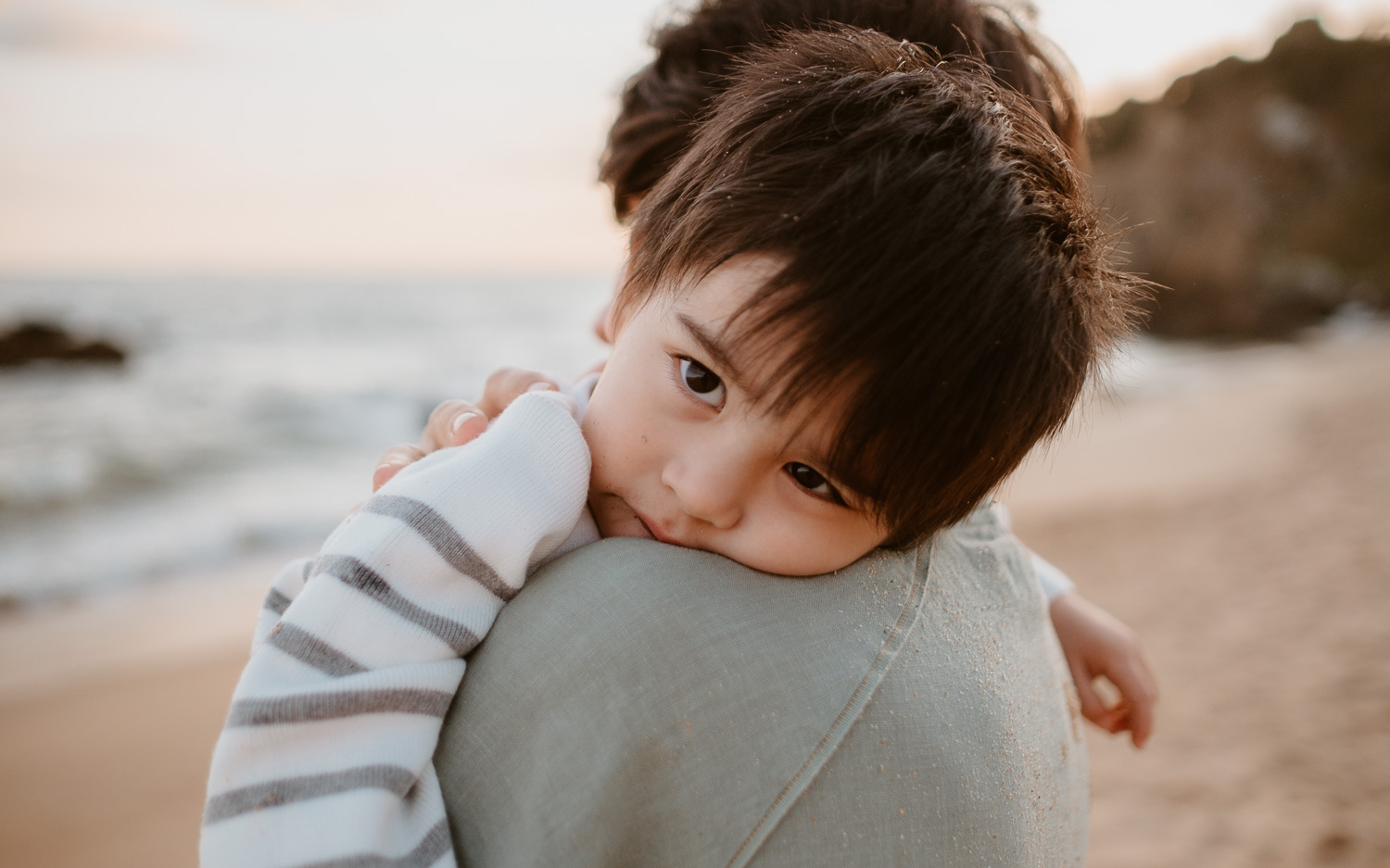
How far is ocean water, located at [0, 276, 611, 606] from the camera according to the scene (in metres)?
5.89

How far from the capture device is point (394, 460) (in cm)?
105

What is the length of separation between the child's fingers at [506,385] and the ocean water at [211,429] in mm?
315

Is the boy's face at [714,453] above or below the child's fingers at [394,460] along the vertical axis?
above

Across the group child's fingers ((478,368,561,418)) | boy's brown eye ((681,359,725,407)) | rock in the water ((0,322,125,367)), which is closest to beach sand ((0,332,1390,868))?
boy's brown eye ((681,359,725,407))

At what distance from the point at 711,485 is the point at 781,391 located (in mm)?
123

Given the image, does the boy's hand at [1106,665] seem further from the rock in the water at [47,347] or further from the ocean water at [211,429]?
the rock in the water at [47,347]

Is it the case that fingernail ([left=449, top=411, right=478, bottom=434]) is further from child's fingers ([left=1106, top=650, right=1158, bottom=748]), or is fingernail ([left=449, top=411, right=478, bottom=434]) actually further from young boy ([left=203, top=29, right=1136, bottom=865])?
child's fingers ([left=1106, top=650, right=1158, bottom=748])

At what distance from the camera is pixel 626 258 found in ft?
3.76

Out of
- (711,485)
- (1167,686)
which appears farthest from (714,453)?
(1167,686)

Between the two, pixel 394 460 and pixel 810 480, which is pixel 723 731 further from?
pixel 394 460

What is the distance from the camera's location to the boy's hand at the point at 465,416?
1.02 meters

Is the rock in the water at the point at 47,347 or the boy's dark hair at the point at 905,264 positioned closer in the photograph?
the boy's dark hair at the point at 905,264

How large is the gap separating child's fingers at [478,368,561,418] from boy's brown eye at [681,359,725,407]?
9.8 inches

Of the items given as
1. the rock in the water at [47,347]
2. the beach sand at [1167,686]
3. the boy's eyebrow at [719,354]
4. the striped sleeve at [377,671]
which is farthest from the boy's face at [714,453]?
the rock in the water at [47,347]
